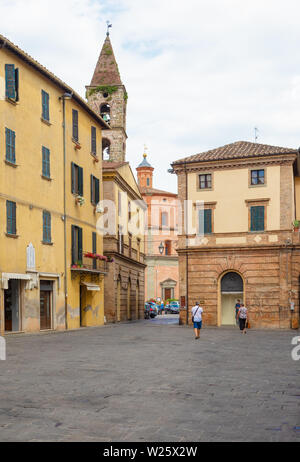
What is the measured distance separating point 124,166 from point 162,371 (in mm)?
31699

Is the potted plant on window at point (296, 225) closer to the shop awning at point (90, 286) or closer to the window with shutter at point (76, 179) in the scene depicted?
the shop awning at point (90, 286)

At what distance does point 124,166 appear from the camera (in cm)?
4278

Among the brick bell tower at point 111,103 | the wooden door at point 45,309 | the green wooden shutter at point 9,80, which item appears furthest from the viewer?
the brick bell tower at point 111,103

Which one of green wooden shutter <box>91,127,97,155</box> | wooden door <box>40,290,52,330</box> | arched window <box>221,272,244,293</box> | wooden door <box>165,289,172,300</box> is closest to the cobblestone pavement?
wooden door <box>40,290,52,330</box>

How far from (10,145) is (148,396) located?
17148 millimetres

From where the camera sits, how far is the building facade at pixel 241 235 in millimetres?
33031

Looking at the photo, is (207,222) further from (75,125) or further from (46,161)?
(46,161)

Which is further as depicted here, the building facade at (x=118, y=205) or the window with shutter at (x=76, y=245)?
the building facade at (x=118, y=205)

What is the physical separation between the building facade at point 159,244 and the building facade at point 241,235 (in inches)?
1693

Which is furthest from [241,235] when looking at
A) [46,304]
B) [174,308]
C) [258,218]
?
[174,308]

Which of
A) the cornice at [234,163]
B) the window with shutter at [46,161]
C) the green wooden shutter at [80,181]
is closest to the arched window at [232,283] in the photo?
the cornice at [234,163]

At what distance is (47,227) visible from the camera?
27.5 m

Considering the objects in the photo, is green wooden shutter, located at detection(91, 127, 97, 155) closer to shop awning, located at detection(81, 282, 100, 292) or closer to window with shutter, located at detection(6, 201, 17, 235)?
shop awning, located at detection(81, 282, 100, 292)
